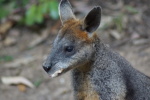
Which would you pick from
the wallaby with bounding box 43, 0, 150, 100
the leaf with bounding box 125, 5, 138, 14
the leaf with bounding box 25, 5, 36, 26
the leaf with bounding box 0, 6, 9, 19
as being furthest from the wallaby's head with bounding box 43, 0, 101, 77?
the leaf with bounding box 0, 6, 9, 19

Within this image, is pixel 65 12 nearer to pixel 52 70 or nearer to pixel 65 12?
pixel 65 12

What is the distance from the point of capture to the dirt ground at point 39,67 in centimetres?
744

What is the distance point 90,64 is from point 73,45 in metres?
0.34

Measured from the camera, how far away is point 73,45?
4.98 metres

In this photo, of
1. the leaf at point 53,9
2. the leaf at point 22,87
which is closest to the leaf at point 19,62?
the leaf at point 22,87

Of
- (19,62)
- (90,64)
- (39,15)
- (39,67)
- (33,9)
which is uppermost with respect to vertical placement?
(90,64)

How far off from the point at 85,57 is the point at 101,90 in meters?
0.44

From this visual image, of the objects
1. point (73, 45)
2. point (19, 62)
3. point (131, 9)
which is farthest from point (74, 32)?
point (131, 9)

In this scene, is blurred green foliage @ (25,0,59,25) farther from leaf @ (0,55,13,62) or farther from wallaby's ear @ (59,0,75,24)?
wallaby's ear @ (59,0,75,24)

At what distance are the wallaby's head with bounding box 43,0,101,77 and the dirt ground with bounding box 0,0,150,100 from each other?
1986 mm

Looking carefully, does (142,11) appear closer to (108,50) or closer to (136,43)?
(136,43)

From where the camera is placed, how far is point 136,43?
26.9 feet

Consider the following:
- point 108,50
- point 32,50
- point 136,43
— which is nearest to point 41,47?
point 32,50

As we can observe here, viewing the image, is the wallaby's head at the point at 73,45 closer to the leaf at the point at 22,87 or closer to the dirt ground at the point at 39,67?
the dirt ground at the point at 39,67
